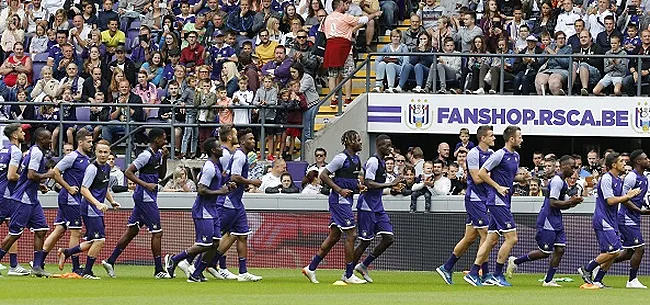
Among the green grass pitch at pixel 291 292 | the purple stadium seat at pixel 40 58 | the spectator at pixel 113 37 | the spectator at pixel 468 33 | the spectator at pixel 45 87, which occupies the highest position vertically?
the spectator at pixel 468 33

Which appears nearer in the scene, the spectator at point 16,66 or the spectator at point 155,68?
the spectator at point 155,68

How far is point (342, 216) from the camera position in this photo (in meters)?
20.8

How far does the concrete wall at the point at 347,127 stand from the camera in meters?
27.9

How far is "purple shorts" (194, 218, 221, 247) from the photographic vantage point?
67.3ft

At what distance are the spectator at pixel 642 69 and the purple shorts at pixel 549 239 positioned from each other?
242 inches

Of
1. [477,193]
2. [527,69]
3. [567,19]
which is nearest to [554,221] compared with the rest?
[477,193]

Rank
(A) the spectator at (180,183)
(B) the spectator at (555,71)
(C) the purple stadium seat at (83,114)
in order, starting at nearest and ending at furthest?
(A) the spectator at (180,183), (B) the spectator at (555,71), (C) the purple stadium seat at (83,114)

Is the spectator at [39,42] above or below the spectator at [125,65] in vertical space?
above

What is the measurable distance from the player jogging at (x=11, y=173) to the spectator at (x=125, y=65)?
823cm

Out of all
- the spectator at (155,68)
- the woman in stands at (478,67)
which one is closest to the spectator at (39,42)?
the spectator at (155,68)

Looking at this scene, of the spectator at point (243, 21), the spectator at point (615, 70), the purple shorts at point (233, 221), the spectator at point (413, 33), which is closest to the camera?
the purple shorts at point (233, 221)

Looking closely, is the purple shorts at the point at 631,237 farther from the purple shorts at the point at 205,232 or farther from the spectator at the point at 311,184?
the spectator at the point at 311,184

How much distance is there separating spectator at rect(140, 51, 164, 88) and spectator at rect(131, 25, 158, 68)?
446 mm

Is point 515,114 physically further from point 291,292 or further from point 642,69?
point 291,292
